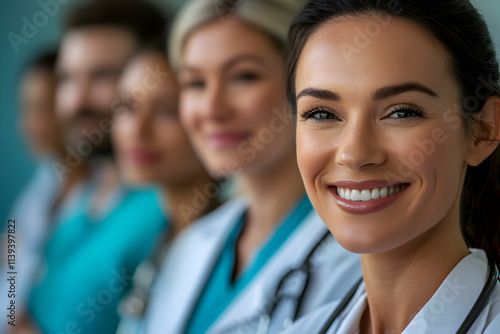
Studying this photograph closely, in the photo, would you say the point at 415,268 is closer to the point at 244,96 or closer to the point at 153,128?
the point at 244,96

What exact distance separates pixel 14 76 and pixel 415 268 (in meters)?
1.65

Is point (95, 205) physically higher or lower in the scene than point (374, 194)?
lower

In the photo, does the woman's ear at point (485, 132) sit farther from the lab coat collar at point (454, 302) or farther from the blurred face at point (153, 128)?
the blurred face at point (153, 128)

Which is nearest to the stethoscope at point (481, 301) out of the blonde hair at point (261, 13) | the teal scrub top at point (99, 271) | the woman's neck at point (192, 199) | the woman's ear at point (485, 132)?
the woman's ear at point (485, 132)

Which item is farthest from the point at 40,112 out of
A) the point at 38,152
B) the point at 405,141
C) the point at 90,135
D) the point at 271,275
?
the point at 405,141

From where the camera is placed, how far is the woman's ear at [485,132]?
0.69 meters

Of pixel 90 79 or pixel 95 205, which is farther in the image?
pixel 95 205

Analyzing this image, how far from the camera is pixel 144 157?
1.42m

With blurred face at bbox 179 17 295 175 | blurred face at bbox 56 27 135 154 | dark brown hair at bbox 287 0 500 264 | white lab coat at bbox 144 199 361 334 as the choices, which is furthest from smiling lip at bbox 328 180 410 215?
blurred face at bbox 56 27 135 154

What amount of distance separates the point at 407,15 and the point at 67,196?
1.52 m

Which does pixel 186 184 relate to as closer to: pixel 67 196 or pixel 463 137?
pixel 67 196

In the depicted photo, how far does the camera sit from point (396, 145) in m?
0.65

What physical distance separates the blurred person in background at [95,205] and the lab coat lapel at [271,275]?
0.49 m

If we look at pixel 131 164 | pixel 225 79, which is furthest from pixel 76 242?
pixel 225 79
